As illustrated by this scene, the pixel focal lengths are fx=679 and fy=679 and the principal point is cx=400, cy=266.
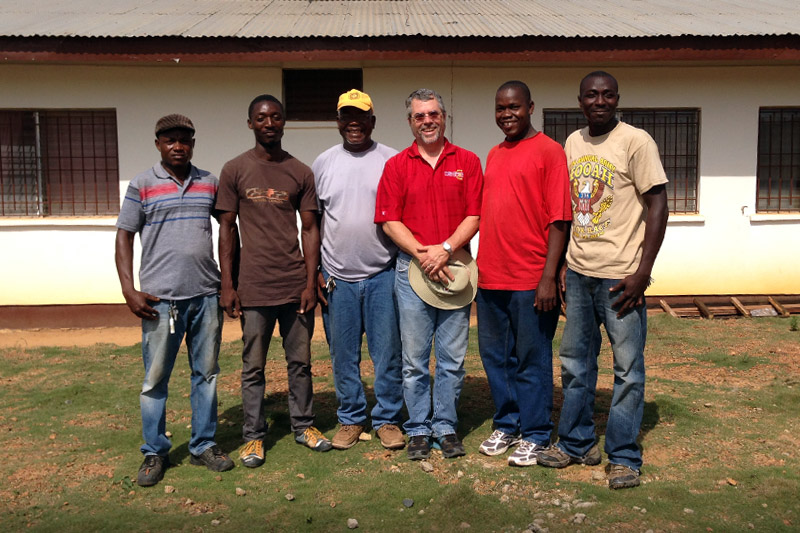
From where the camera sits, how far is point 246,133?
8008 mm

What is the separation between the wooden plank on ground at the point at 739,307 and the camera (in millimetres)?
8094

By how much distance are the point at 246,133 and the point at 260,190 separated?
14.5 feet

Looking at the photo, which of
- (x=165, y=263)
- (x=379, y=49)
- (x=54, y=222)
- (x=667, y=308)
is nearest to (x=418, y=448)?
(x=165, y=263)

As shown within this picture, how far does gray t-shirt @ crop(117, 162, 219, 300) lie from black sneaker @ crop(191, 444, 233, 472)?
36.1 inches

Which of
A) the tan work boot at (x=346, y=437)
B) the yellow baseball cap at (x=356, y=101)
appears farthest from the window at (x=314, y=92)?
the tan work boot at (x=346, y=437)

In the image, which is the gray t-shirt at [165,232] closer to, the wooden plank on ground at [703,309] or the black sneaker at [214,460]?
the black sneaker at [214,460]

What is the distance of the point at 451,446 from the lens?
393 cm

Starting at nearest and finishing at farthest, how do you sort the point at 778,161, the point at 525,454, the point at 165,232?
the point at 165,232 → the point at 525,454 → the point at 778,161

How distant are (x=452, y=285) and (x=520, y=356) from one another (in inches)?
21.8

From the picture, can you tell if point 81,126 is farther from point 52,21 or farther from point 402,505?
point 402,505

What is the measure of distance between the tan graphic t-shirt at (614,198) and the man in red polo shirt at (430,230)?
2.08 ft

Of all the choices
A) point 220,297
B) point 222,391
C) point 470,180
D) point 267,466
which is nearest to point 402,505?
point 267,466

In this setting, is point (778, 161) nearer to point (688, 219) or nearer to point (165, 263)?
point (688, 219)

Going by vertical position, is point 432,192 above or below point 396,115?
below
